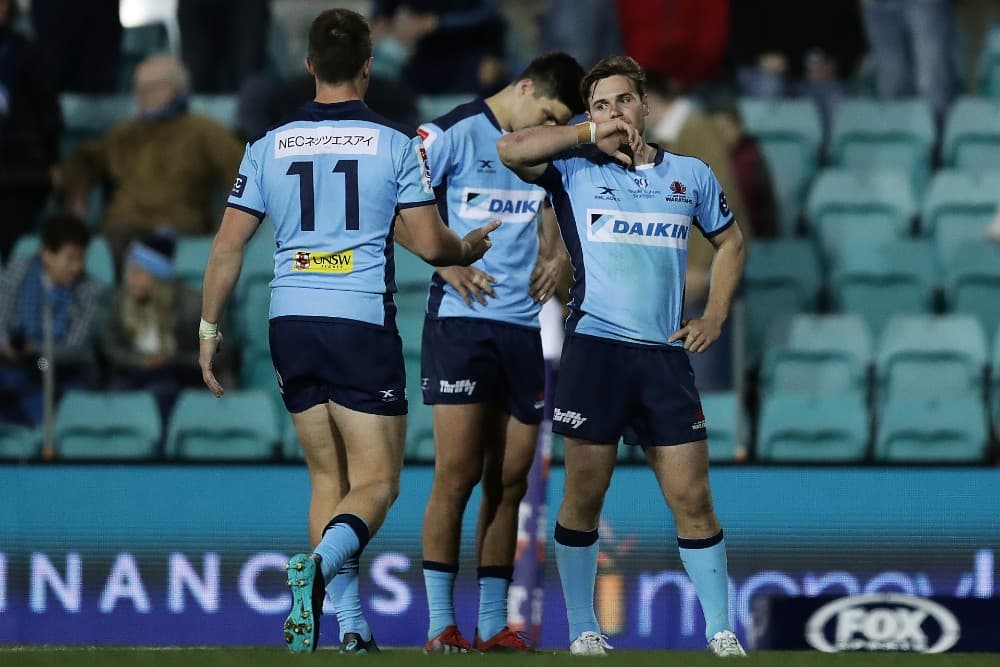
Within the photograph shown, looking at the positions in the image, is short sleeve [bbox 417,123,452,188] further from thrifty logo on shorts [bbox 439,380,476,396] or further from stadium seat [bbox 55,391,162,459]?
stadium seat [bbox 55,391,162,459]

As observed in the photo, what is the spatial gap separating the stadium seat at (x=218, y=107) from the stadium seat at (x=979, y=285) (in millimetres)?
5140

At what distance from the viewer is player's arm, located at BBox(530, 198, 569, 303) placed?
23.6 feet

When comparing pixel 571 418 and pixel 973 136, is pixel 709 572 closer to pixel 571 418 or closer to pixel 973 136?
pixel 571 418

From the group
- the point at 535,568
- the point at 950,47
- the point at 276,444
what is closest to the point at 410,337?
the point at 276,444

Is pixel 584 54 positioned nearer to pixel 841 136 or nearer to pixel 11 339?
pixel 841 136

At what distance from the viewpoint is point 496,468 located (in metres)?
7.27

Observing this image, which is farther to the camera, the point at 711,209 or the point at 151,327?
the point at 151,327

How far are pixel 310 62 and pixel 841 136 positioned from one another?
7.00 metres

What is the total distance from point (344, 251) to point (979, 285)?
5921mm

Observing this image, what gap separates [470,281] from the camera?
7.15 metres

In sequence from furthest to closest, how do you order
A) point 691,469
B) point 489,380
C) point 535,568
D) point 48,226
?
point 48,226 < point 535,568 < point 489,380 < point 691,469

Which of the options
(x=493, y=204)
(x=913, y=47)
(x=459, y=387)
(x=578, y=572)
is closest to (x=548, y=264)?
(x=493, y=204)

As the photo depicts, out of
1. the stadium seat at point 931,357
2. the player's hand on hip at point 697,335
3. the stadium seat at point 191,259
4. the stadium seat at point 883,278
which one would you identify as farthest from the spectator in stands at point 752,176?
the player's hand on hip at point 697,335

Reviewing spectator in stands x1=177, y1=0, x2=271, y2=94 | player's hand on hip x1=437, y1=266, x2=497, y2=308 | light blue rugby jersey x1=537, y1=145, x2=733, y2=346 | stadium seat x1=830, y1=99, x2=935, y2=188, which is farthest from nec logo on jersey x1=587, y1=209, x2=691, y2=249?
spectator in stands x1=177, y1=0, x2=271, y2=94
